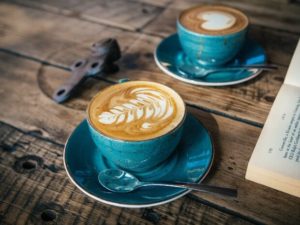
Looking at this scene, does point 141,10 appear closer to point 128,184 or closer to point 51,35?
Answer: point 51,35

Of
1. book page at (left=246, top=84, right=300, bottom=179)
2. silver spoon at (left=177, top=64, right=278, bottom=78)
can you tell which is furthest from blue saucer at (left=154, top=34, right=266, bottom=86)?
book page at (left=246, top=84, right=300, bottom=179)

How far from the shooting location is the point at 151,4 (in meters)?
1.15

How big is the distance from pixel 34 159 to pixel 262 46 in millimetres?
637

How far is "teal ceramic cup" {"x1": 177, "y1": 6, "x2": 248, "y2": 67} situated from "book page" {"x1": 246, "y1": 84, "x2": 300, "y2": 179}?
0.15 metres

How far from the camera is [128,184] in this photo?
539 mm

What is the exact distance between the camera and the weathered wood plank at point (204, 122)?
0.53 metres

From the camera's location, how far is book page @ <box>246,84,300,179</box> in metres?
0.53

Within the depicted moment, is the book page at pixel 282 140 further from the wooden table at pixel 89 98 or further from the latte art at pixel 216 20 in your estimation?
the latte art at pixel 216 20

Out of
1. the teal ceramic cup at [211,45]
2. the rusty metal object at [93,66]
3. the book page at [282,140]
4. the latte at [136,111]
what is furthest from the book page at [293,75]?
the rusty metal object at [93,66]

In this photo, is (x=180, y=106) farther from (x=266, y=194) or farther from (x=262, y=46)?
(x=262, y=46)

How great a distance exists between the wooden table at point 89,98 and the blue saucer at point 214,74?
0.02 metres

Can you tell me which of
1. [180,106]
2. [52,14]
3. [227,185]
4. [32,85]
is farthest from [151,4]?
[227,185]

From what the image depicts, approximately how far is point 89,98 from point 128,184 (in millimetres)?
293

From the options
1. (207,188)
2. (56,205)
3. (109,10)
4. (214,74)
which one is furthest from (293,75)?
(109,10)
